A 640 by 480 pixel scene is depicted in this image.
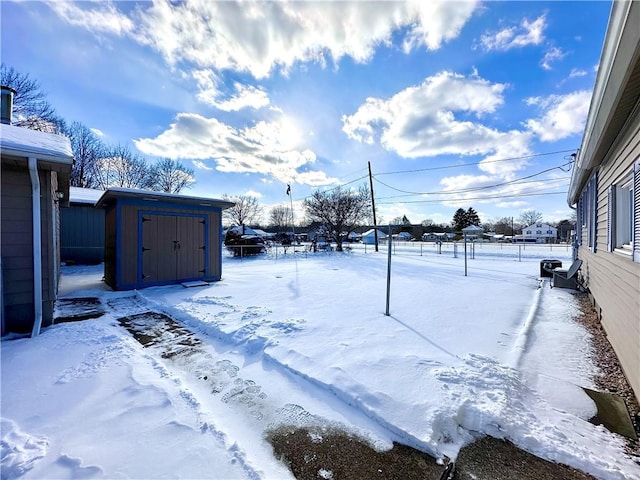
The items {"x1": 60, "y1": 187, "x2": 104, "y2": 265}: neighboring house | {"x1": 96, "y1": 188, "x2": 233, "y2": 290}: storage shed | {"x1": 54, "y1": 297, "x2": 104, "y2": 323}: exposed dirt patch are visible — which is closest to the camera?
{"x1": 54, "y1": 297, "x2": 104, "y2": 323}: exposed dirt patch

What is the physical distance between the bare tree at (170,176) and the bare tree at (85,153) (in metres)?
4.25

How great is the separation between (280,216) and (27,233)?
1602 inches

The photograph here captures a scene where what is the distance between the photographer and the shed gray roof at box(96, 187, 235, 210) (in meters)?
6.11

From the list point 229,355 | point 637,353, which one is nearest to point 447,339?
point 637,353

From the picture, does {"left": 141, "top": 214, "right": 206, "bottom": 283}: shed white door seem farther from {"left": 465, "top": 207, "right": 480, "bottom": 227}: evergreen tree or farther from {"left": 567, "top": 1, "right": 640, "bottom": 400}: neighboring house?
{"left": 465, "top": 207, "right": 480, "bottom": 227}: evergreen tree

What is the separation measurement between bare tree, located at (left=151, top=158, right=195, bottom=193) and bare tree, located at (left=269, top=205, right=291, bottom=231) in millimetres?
16557

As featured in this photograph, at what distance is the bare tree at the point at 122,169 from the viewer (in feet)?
75.3

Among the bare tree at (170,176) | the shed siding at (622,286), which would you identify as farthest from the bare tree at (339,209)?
the shed siding at (622,286)

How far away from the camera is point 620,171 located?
3100 millimetres

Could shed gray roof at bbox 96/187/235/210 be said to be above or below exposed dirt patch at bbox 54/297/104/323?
above

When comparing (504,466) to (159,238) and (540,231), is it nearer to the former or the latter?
(159,238)

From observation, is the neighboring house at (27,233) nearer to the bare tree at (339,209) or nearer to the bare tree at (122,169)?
the bare tree at (339,209)

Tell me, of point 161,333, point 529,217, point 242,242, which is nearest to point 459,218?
point 529,217

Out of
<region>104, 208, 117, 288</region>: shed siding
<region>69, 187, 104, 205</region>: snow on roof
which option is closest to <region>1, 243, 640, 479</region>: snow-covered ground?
<region>104, 208, 117, 288</region>: shed siding
